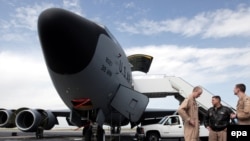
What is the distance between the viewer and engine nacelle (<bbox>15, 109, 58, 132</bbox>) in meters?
18.9

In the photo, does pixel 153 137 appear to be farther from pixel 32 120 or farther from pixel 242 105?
pixel 242 105

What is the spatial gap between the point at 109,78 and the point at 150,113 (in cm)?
1179

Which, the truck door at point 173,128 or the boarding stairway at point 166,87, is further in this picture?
the boarding stairway at point 166,87

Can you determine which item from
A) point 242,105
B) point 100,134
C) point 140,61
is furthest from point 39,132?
Answer: point 242,105

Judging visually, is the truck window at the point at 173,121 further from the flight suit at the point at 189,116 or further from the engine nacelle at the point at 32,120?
the flight suit at the point at 189,116

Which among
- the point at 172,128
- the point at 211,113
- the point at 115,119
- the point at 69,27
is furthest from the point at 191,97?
the point at 172,128

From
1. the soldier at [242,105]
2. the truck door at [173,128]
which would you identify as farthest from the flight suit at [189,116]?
the truck door at [173,128]

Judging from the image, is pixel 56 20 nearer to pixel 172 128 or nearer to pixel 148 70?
pixel 172 128

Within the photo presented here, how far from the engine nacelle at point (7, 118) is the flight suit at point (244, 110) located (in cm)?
1683

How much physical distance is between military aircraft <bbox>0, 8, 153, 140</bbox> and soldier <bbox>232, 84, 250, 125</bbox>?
5.03 metres

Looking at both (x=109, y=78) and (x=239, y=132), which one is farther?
(x=109, y=78)

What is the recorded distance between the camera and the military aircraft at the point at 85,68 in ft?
32.2

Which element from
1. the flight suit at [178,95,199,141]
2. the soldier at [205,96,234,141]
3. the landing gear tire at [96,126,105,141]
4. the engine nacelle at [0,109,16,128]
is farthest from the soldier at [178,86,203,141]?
the engine nacelle at [0,109,16,128]

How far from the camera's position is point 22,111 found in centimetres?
1916
